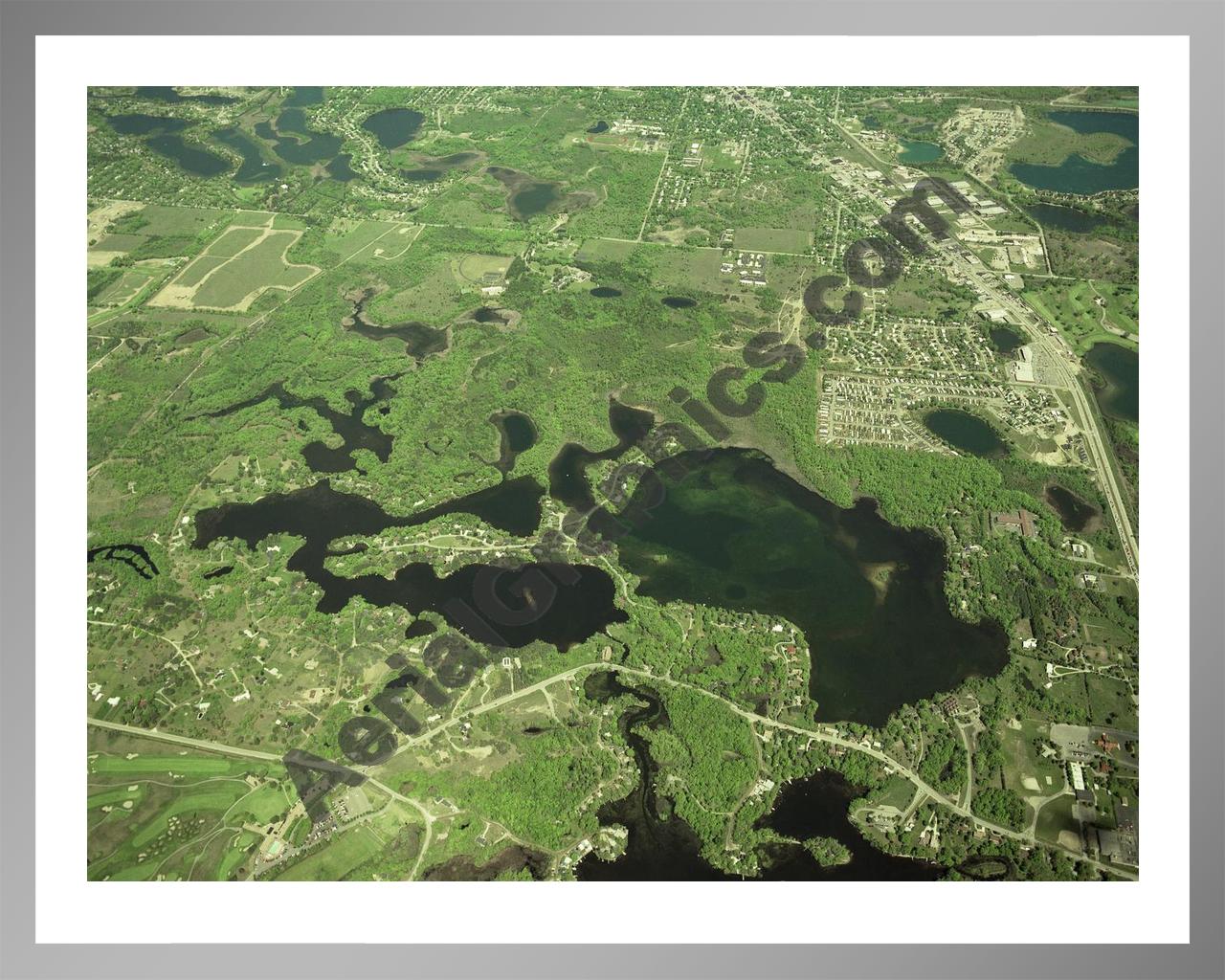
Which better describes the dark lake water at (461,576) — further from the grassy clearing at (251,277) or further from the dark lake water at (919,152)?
the dark lake water at (919,152)

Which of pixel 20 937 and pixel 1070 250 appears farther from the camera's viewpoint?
pixel 1070 250

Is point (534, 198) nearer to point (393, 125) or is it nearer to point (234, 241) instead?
point (393, 125)

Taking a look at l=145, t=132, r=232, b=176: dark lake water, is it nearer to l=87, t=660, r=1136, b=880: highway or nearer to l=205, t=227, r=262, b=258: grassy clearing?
l=205, t=227, r=262, b=258: grassy clearing

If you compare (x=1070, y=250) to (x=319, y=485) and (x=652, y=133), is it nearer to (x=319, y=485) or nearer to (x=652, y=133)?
(x=652, y=133)

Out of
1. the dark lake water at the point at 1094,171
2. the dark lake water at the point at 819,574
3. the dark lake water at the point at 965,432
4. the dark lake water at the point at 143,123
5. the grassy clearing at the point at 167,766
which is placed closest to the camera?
the grassy clearing at the point at 167,766

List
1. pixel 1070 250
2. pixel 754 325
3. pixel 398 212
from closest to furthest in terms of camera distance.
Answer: pixel 754 325 < pixel 1070 250 < pixel 398 212

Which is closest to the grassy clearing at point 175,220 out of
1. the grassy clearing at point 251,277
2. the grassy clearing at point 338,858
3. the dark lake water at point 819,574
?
the grassy clearing at point 251,277

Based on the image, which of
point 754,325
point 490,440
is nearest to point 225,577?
point 490,440
